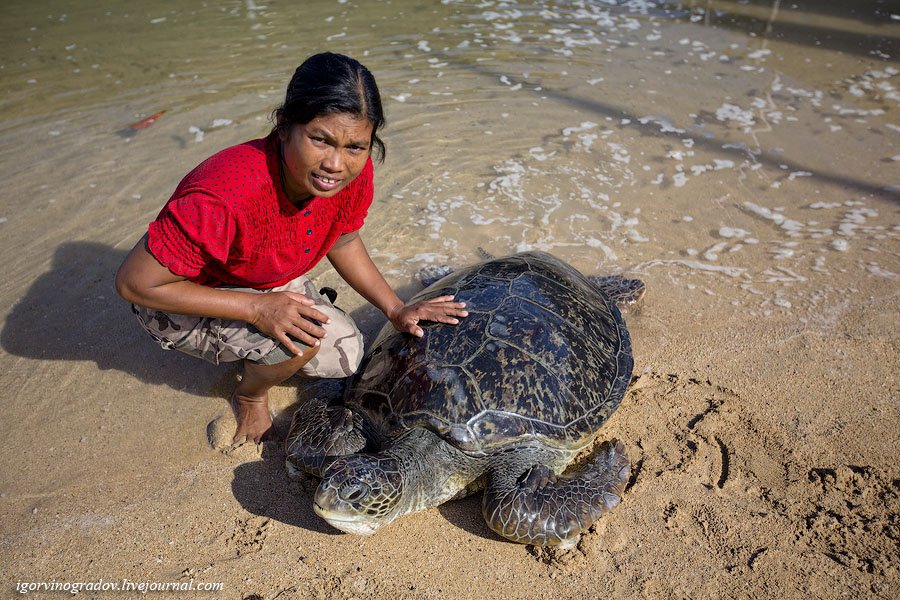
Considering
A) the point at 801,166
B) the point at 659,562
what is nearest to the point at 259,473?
the point at 659,562

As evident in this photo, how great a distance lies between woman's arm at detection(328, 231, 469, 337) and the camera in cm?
272

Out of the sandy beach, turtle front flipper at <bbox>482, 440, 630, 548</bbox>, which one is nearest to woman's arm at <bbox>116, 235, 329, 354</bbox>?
the sandy beach

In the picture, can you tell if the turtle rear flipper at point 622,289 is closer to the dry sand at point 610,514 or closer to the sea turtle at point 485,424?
the dry sand at point 610,514

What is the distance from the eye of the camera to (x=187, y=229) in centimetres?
208

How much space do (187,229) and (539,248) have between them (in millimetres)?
2620

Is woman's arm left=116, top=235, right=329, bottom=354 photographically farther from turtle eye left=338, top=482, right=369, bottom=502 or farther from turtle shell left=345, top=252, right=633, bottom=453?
turtle eye left=338, top=482, right=369, bottom=502

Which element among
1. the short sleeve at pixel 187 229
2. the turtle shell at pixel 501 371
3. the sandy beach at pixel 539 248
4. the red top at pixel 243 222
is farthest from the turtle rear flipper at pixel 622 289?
the short sleeve at pixel 187 229

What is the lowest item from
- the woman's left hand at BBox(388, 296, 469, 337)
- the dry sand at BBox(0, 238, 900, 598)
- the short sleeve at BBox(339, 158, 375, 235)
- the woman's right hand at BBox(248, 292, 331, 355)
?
the dry sand at BBox(0, 238, 900, 598)

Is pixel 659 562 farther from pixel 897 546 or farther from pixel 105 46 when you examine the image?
pixel 105 46

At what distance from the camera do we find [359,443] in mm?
2678

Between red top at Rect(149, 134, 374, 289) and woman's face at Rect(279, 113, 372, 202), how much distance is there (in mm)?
142

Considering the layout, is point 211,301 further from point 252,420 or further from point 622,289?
point 622,289

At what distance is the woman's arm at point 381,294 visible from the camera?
2723mm

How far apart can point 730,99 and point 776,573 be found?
201 inches
